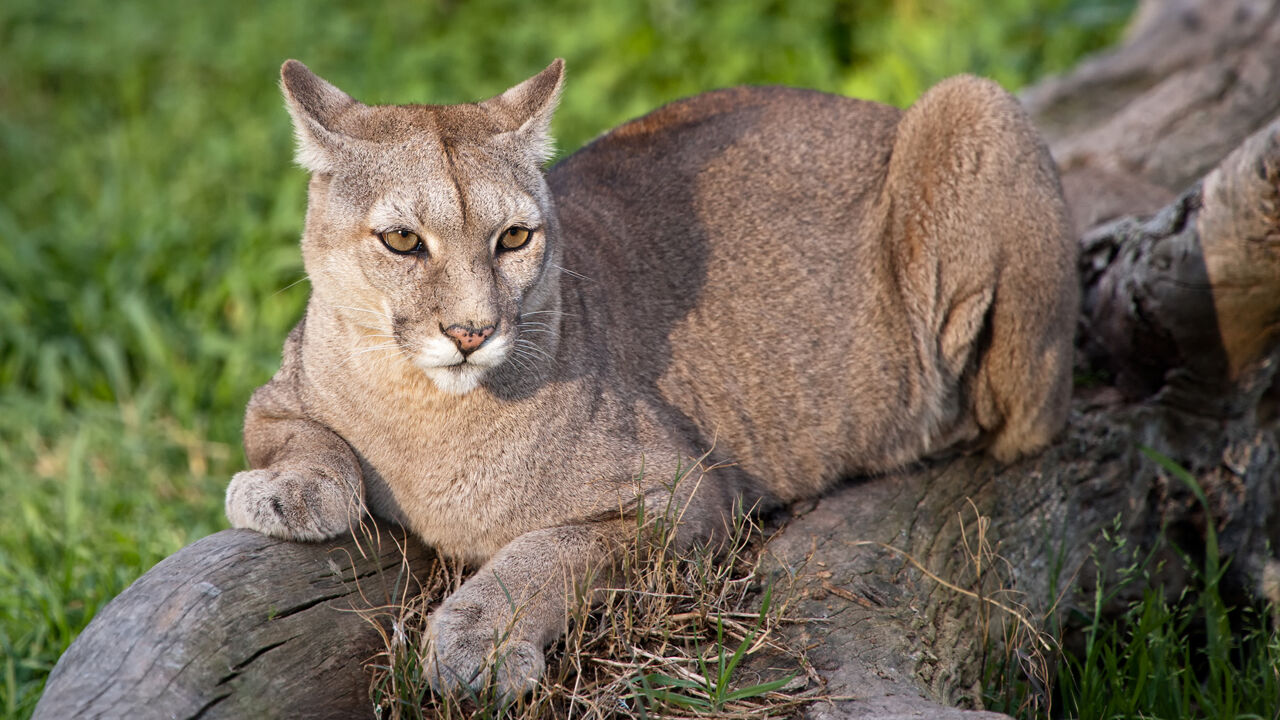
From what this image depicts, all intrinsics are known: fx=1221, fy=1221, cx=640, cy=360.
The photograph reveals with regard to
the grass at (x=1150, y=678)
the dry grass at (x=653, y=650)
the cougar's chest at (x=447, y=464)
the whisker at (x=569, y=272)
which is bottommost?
the grass at (x=1150, y=678)

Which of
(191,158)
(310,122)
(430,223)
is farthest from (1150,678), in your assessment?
(191,158)

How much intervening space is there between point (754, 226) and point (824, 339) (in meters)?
0.56

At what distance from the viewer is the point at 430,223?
3.80 meters

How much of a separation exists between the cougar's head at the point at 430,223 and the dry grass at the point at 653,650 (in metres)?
0.80

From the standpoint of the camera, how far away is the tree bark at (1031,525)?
141 inches

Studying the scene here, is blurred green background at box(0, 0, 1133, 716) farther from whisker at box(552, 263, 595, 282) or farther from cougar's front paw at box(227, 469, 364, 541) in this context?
whisker at box(552, 263, 595, 282)

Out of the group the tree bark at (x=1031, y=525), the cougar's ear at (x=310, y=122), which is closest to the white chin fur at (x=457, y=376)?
the tree bark at (x=1031, y=525)

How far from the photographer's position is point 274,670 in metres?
3.61

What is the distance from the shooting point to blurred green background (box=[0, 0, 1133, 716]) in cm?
626

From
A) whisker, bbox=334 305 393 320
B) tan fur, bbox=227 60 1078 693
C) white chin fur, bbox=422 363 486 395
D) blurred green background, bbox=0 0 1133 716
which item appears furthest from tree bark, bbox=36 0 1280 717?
blurred green background, bbox=0 0 1133 716

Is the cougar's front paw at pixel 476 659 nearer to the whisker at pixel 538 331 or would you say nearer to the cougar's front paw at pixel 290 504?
the cougar's front paw at pixel 290 504

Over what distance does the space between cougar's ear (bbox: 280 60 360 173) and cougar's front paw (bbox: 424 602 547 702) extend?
1.55m

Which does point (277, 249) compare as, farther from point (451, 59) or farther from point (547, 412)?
point (547, 412)

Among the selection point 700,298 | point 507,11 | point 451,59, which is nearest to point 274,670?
point 700,298
